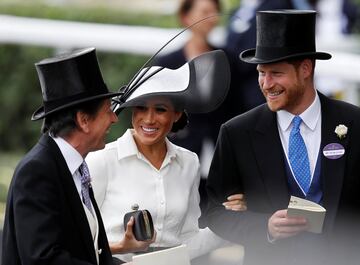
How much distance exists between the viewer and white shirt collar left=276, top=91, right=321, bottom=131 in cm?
630

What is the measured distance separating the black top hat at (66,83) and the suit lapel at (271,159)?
0.86 m

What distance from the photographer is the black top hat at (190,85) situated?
20.8 feet

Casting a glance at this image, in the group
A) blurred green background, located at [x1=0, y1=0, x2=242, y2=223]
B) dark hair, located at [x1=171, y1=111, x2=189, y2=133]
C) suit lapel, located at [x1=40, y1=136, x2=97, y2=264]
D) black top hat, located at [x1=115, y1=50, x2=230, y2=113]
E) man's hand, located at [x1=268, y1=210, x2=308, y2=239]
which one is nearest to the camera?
suit lapel, located at [x1=40, y1=136, x2=97, y2=264]

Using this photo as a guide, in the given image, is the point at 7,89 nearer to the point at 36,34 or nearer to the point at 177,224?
the point at 36,34

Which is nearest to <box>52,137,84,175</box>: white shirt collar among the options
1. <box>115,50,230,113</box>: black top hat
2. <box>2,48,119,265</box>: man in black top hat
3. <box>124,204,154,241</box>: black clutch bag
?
<box>2,48,119,265</box>: man in black top hat

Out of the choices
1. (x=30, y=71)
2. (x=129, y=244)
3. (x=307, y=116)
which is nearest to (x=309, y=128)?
A: (x=307, y=116)

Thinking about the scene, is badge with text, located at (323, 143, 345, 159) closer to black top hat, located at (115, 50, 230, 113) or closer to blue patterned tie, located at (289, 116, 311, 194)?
blue patterned tie, located at (289, 116, 311, 194)

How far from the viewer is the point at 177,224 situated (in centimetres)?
643

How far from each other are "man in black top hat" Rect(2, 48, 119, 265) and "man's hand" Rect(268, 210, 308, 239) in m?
0.75

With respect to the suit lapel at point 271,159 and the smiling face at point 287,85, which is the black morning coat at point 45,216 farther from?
the smiling face at point 287,85

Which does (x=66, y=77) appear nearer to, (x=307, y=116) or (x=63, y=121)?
(x=63, y=121)

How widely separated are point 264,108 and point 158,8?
8.59m

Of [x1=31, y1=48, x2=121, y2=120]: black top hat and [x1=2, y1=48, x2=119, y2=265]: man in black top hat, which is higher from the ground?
[x1=31, y1=48, x2=121, y2=120]: black top hat

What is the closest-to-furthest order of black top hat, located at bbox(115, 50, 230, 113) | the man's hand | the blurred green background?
the man's hand → black top hat, located at bbox(115, 50, 230, 113) → the blurred green background
